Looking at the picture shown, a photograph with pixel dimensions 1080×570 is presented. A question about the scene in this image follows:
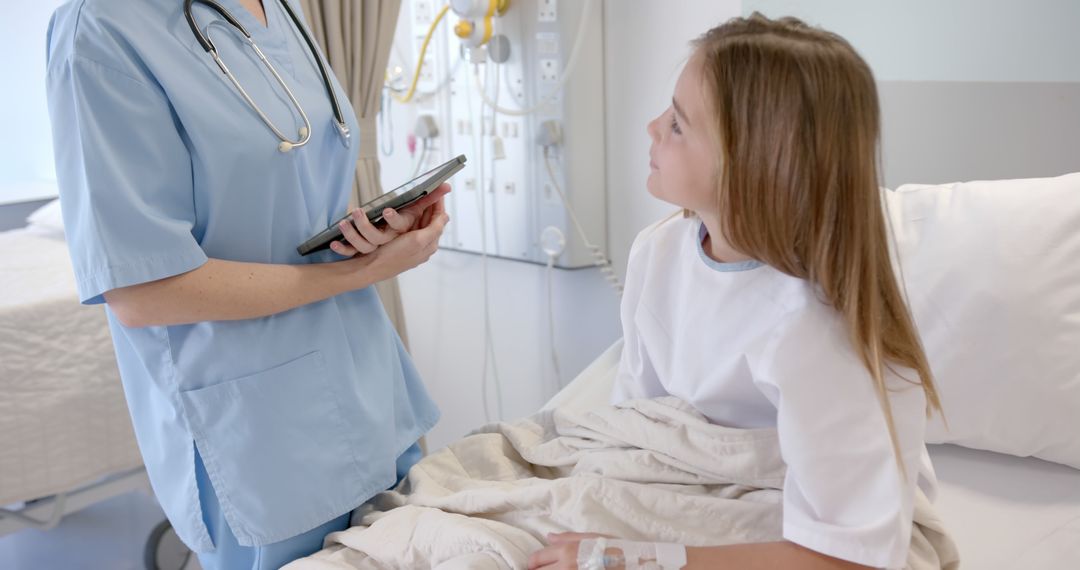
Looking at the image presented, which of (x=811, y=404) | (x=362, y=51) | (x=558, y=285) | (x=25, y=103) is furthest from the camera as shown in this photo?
(x=25, y=103)

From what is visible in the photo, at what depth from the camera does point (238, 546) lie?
122cm

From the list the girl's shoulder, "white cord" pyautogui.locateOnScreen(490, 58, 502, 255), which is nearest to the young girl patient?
the girl's shoulder

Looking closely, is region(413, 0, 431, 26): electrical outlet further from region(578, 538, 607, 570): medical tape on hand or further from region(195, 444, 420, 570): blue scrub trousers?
region(578, 538, 607, 570): medical tape on hand

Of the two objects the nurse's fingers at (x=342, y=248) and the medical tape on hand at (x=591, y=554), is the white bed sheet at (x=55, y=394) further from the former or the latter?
the medical tape on hand at (x=591, y=554)

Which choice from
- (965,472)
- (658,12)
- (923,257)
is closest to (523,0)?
(658,12)

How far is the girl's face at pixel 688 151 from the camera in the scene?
1.14 metres

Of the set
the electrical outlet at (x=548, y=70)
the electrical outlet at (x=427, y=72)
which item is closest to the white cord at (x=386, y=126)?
the electrical outlet at (x=427, y=72)

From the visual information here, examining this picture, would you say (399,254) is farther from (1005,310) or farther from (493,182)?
(493,182)

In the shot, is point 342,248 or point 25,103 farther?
point 25,103

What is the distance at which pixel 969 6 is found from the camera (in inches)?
66.8

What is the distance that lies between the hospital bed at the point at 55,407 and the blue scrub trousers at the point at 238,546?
0.98 metres

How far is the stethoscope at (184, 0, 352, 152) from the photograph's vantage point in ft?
3.70

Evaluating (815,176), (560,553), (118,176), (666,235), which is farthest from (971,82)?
(118,176)

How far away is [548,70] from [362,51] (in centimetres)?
41
